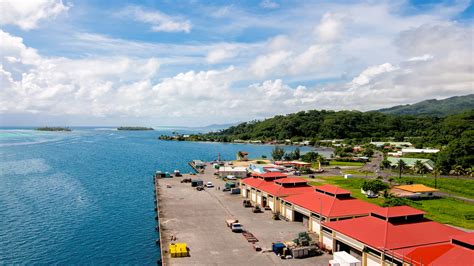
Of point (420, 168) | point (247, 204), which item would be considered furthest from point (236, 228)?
point (420, 168)

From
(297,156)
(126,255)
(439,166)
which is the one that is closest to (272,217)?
(126,255)

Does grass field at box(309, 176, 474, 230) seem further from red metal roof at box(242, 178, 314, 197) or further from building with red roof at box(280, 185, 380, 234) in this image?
red metal roof at box(242, 178, 314, 197)

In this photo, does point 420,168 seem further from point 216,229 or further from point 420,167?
point 216,229

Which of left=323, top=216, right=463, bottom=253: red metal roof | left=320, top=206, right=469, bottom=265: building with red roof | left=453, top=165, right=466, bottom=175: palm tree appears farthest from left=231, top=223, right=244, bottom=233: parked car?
left=453, top=165, right=466, bottom=175: palm tree

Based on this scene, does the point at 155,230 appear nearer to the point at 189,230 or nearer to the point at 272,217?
the point at 189,230

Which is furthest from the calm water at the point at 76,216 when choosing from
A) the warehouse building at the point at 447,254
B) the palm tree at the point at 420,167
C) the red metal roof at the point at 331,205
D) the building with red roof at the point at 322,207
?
the palm tree at the point at 420,167
